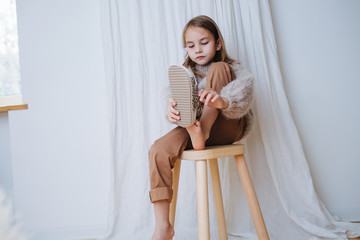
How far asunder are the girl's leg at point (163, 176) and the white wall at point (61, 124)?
1.80 feet

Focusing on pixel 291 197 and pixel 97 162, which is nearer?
pixel 291 197

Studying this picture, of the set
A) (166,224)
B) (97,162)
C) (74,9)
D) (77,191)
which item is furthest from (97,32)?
(166,224)

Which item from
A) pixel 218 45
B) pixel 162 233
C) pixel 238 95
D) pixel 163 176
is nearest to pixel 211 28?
pixel 218 45

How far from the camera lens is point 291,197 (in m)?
1.25

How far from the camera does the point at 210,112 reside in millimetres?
895

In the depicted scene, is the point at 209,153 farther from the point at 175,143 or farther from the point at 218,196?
the point at 218,196

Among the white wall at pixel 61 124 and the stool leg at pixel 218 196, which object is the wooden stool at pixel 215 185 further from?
the white wall at pixel 61 124

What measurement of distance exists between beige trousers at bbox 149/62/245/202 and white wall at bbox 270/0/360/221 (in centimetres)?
46

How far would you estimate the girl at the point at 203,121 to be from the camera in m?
0.84

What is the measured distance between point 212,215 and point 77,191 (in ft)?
1.95

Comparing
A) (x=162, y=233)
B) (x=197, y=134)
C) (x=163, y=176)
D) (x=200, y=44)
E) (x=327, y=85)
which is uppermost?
(x=200, y=44)

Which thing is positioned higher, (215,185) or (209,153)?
(209,153)

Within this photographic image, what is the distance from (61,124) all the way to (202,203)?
83 cm

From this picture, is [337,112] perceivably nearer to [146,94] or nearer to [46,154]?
[146,94]
